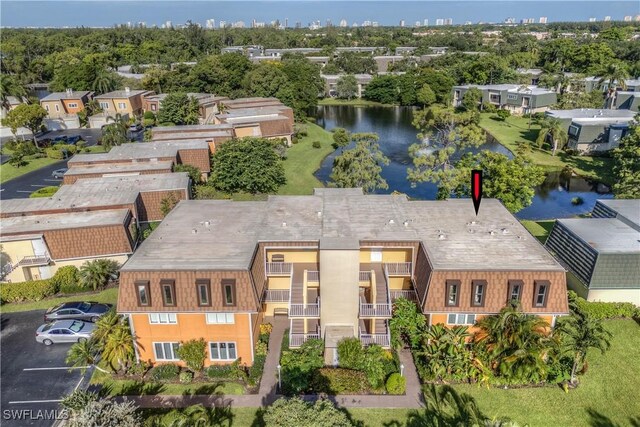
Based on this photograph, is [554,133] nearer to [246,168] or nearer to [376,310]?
[246,168]

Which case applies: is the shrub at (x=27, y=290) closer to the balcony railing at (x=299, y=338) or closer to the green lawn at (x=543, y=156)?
the balcony railing at (x=299, y=338)

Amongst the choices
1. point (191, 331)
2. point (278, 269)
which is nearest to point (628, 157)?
point (278, 269)

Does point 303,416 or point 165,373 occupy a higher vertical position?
point 303,416

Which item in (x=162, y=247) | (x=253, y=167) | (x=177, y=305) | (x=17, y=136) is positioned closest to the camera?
(x=177, y=305)

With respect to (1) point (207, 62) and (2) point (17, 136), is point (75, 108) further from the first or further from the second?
(1) point (207, 62)

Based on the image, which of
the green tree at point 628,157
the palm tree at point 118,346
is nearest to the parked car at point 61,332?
the palm tree at point 118,346

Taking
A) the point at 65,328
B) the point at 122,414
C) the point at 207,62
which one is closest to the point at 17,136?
the point at 207,62
